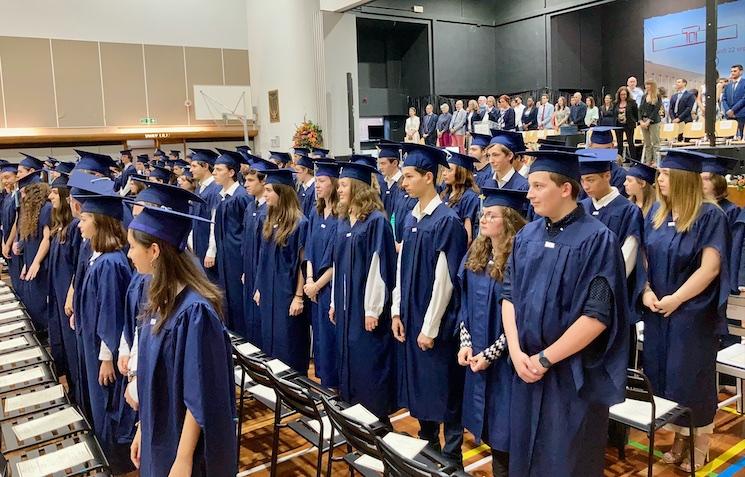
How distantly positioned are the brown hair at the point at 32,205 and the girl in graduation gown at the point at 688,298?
19.2 feet

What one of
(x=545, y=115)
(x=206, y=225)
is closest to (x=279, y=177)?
(x=206, y=225)

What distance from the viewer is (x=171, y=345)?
2.13m

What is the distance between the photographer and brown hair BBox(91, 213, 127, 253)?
3.50 meters

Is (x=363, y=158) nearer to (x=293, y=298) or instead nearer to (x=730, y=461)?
(x=293, y=298)

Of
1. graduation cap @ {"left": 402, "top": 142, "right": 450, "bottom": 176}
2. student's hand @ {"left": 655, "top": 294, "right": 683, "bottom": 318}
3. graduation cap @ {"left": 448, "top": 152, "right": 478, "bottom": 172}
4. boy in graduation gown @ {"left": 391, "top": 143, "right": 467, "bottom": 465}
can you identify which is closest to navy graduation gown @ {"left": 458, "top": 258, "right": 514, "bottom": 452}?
boy in graduation gown @ {"left": 391, "top": 143, "right": 467, "bottom": 465}

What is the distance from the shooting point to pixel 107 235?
351 centimetres

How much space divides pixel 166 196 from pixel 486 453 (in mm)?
2780

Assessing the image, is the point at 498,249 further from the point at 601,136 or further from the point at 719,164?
the point at 601,136

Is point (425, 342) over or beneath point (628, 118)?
beneath

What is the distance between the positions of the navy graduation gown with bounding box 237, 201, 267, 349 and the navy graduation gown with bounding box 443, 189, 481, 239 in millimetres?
1716

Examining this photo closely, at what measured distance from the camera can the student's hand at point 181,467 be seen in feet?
6.93

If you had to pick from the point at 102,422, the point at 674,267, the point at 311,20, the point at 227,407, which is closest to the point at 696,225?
the point at 674,267

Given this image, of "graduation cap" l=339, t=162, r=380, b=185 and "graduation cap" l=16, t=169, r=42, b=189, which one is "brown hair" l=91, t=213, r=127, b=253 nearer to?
"graduation cap" l=339, t=162, r=380, b=185

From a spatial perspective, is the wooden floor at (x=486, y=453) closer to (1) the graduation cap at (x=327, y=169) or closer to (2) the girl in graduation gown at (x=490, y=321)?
(2) the girl in graduation gown at (x=490, y=321)
